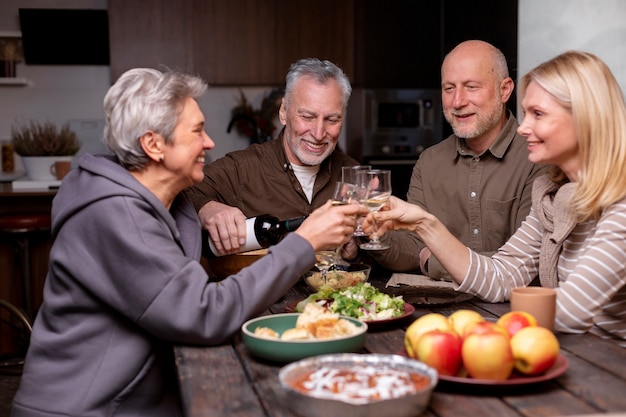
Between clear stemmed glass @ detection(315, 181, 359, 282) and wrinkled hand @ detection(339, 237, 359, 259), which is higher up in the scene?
clear stemmed glass @ detection(315, 181, 359, 282)

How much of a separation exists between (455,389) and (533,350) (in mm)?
154

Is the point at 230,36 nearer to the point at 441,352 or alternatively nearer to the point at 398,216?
the point at 398,216

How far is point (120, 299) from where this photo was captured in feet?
5.84

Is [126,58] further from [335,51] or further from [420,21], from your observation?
[420,21]

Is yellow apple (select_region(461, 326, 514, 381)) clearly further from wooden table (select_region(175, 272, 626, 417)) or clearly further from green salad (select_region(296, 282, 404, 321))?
green salad (select_region(296, 282, 404, 321))

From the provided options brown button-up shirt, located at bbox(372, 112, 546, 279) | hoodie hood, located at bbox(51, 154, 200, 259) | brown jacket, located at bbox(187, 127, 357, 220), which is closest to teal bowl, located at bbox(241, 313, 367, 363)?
hoodie hood, located at bbox(51, 154, 200, 259)

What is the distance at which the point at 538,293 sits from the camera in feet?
5.73

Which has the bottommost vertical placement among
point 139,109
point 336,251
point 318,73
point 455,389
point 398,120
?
point 455,389

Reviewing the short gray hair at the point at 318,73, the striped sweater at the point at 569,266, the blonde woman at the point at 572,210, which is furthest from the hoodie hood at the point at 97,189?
the short gray hair at the point at 318,73

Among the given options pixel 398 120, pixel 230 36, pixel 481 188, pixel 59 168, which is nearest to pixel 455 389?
pixel 481 188

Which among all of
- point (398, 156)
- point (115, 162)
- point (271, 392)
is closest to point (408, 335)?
point (271, 392)

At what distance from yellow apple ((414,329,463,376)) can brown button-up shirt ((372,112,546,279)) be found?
1339 mm

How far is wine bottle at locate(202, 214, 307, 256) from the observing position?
2.43 metres

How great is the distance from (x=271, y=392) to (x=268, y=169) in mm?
1763
